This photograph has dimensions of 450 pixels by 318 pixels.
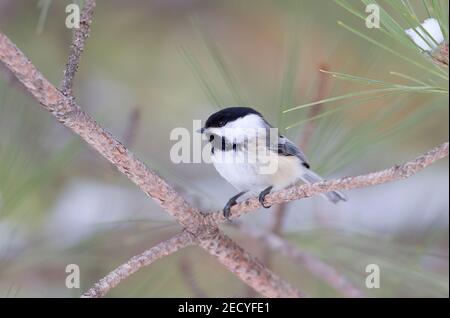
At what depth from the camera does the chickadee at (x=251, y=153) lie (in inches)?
44.7

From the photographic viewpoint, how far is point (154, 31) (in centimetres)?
171

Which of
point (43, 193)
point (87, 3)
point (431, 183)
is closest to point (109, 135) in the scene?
point (87, 3)

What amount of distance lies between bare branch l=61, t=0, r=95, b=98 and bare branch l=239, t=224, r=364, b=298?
54cm

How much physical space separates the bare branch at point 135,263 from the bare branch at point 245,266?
1.6 inches

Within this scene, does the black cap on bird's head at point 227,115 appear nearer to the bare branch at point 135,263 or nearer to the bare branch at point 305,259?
the bare branch at point 305,259

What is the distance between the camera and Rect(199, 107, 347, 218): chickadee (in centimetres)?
114

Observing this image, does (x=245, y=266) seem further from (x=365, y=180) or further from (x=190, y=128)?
(x=190, y=128)

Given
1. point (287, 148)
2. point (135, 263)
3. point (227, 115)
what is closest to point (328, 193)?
point (287, 148)

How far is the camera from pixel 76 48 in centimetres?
72
